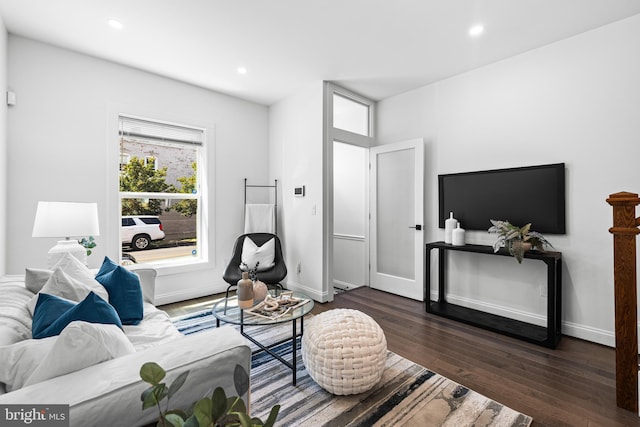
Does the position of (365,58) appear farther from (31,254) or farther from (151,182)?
(31,254)

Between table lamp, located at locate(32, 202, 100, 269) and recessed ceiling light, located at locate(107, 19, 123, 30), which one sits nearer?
table lamp, located at locate(32, 202, 100, 269)

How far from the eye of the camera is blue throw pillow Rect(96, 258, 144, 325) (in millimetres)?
1904

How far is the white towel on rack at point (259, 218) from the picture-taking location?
4109 millimetres

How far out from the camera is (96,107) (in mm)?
3102

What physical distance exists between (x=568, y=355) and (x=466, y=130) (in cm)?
231

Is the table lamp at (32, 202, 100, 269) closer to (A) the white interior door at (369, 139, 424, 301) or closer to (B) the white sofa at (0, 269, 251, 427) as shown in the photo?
(B) the white sofa at (0, 269, 251, 427)

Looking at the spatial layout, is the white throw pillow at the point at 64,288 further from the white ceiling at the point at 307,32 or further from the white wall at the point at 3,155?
the white ceiling at the point at 307,32

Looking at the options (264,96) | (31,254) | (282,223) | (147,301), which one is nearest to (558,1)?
(264,96)

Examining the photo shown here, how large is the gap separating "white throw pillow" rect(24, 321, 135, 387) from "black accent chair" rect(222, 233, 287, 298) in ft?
7.04

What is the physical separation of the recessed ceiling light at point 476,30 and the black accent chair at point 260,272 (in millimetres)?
3007

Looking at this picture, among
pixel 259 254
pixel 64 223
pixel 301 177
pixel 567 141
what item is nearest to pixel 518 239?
pixel 567 141

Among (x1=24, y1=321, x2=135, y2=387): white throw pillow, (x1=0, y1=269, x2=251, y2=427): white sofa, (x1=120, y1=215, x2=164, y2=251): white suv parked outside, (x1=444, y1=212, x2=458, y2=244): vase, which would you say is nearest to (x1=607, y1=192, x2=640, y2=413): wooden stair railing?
(x1=444, y1=212, x2=458, y2=244): vase

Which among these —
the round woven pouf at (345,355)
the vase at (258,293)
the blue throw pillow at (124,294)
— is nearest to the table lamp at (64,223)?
the blue throw pillow at (124,294)

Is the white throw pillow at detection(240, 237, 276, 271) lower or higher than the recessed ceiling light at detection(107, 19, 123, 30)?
lower
